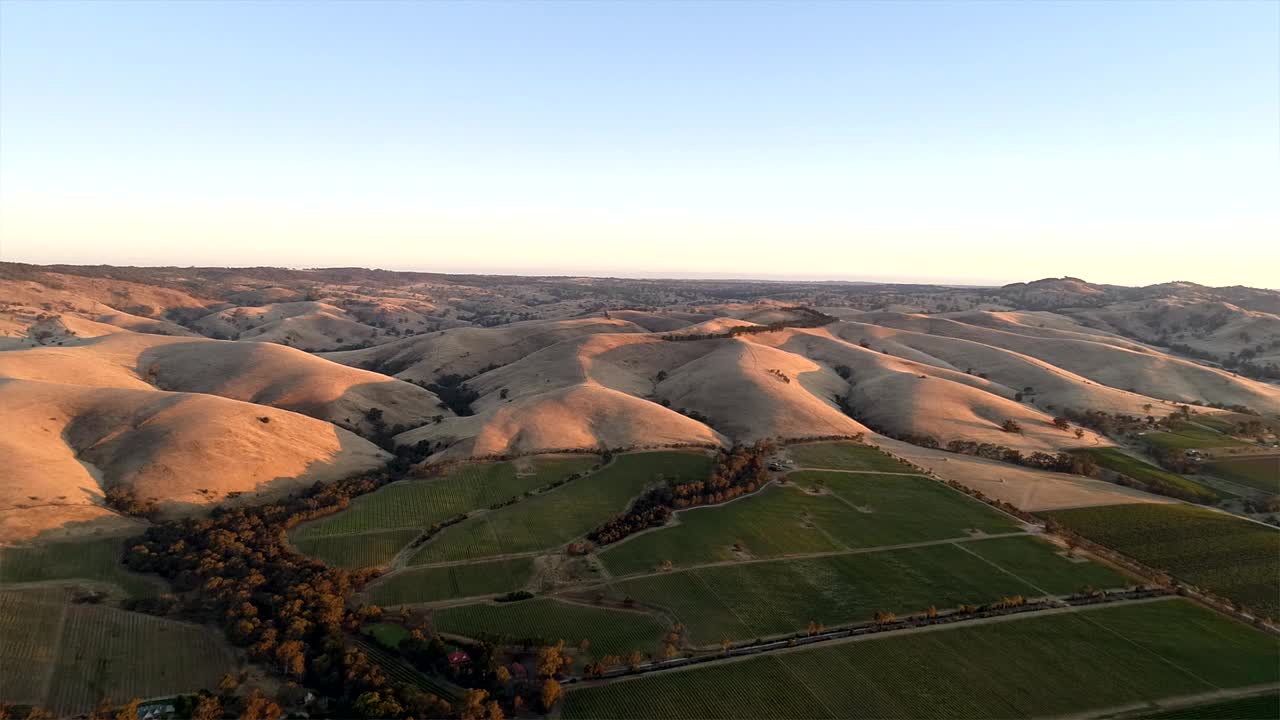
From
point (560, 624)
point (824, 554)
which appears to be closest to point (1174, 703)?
point (824, 554)

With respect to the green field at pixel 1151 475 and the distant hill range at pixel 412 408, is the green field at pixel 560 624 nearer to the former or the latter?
the distant hill range at pixel 412 408

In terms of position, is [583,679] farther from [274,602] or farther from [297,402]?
[297,402]

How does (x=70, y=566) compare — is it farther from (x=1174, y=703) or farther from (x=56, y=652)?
(x=1174, y=703)

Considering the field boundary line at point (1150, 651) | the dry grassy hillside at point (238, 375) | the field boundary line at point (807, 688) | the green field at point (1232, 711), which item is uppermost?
the dry grassy hillside at point (238, 375)

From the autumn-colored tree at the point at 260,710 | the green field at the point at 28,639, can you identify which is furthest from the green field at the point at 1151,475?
the green field at the point at 28,639

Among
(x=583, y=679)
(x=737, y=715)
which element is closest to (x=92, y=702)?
(x=583, y=679)

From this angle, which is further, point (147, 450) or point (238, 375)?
point (238, 375)
